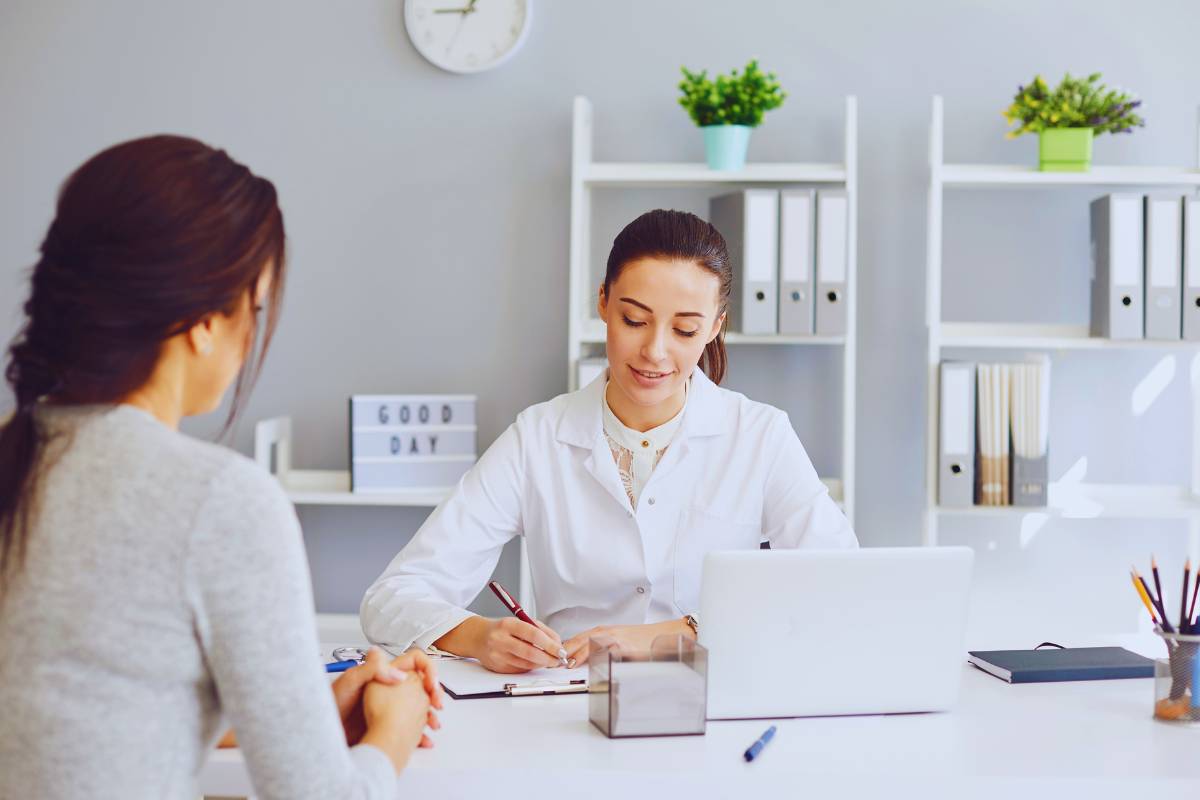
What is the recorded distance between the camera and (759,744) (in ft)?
3.95

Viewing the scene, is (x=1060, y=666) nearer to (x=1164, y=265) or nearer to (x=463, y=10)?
(x=1164, y=265)

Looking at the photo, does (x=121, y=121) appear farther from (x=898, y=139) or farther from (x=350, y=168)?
(x=898, y=139)

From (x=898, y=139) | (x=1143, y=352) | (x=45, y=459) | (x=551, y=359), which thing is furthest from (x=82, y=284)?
(x=1143, y=352)

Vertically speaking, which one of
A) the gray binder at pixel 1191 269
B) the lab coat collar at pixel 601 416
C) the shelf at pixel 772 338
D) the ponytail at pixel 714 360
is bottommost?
the lab coat collar at pixel 601 416

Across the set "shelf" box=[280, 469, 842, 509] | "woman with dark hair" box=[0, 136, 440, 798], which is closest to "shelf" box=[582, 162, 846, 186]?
"shelf" box=[280, 469, 842, 509]

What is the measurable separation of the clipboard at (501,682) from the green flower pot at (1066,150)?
181 centimetres

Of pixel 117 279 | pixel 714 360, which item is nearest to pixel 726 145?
pixel 714 360

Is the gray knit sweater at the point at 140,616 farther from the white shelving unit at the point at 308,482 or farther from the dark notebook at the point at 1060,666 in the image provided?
the white shelving unit at the point at 308,482

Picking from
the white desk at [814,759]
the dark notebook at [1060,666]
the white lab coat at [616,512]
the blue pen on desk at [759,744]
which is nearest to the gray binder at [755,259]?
the white lab coat at [616,512]

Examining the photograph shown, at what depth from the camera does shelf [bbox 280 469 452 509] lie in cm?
277

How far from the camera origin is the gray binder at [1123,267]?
2.64m

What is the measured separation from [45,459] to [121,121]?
8.17 feet

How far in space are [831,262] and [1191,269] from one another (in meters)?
0.78

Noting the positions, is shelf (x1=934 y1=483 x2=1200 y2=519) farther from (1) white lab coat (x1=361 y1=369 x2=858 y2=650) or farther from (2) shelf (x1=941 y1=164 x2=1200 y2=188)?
(1) white lab coat (x1=361 y1=369 x2=858 y2=650)
